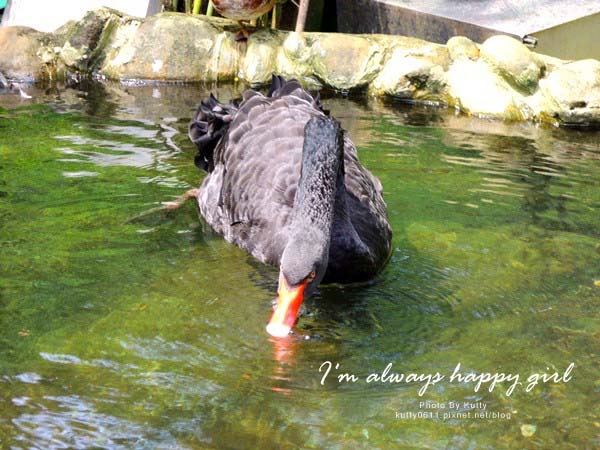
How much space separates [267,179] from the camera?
15.4 feet

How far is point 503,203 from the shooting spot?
561 cm

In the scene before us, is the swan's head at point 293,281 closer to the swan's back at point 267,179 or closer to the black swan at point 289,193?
the black swan at point 289,193

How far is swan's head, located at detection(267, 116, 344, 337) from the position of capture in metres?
3.53

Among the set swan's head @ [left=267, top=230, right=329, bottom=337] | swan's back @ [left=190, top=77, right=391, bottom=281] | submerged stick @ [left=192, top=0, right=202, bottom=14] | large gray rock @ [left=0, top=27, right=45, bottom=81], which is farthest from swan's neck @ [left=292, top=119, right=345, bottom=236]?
submerged stick @ [left=192, top=0, right=202, bottom=14]

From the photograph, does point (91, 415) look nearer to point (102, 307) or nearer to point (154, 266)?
point (102, 307)

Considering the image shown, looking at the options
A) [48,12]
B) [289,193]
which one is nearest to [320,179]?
[289,193]

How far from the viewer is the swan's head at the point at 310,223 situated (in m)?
3.53

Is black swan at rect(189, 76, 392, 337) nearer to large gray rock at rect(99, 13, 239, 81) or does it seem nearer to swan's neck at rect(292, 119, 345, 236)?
swan's neck at rect(292, 119, 345, 236)

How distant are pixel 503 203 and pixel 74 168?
2.79 m

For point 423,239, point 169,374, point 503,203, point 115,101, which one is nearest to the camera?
point 169,374

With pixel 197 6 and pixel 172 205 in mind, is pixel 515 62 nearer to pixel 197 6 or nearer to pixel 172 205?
pixel 197 6

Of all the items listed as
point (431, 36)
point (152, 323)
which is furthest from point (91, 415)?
point (431, 36)

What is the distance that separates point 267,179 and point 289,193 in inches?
8.9

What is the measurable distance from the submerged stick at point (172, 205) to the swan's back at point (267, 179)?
4.7 inches
